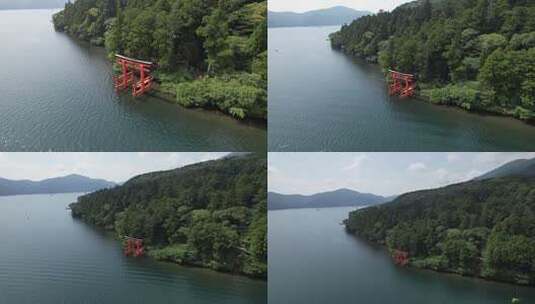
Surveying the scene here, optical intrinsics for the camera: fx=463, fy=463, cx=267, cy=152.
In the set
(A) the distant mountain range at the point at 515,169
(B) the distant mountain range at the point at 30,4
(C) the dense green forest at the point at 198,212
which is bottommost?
(C) the dense green forest at the point at 198,212

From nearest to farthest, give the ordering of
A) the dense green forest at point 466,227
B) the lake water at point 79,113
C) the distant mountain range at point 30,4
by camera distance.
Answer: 1. the lake water at point 79,113
2. the dense green forest at point 466,227
3. the distant mountain range at point 30,4

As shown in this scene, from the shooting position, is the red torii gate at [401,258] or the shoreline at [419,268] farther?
the red torii gate at [401,258]

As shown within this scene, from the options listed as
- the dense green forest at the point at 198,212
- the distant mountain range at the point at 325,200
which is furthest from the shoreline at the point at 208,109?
the distant mountain range at the point at 325,200

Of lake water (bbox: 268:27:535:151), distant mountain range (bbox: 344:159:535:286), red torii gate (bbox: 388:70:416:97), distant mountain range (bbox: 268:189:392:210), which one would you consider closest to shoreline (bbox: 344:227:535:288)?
distant mountain range (bbox: 344:159:535:286)

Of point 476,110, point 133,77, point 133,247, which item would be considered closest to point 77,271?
point 133,247

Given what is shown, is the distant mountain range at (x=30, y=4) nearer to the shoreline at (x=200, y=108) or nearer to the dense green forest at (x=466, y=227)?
the shoreline at (x=200, y=108)

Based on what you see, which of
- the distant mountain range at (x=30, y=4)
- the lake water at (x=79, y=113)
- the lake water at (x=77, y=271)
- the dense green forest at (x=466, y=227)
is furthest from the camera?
the distant mountain range at (x=30, y=4)

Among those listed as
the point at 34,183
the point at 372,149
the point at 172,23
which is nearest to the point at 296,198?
the point at 372,149
